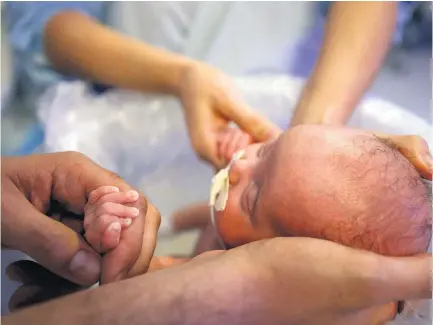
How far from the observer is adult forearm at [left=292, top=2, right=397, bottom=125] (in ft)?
1.71

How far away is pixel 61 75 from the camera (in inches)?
19.3

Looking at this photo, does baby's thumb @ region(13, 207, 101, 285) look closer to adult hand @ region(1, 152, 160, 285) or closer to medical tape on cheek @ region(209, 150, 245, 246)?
adult hand @ region(1, 152, 160, 285)

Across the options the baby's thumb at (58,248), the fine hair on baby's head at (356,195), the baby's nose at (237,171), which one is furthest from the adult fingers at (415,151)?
the baby's thumb at (58,248)

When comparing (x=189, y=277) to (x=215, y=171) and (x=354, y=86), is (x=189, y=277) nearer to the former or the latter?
(x=215, y=171)

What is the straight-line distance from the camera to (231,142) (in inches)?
18.5

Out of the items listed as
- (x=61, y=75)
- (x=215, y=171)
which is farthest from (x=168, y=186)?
(x=61, y=75)

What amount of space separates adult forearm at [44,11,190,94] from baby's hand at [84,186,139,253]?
219 millimetres

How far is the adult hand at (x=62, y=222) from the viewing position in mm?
276

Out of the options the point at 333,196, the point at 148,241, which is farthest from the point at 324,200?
the point at 148,241

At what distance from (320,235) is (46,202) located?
0.53 ft

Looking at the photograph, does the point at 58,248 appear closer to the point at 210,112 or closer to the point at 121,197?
the point at 121,197

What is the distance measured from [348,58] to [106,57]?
0.25 metres

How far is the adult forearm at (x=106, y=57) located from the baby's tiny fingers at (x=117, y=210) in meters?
0.22

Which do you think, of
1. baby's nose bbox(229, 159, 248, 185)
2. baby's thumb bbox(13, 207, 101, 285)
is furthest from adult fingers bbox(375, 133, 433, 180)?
baby's thumb bbox(13, 207, 101, 285)
